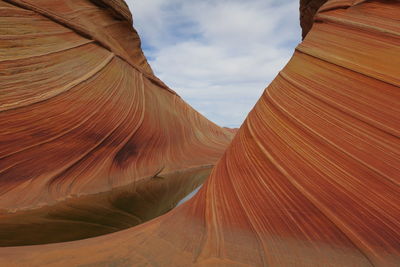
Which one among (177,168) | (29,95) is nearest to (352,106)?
(29,95)

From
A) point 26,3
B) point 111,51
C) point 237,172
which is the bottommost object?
point 237,172

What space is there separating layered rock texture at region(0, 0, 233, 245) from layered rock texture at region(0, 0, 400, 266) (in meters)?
0.73

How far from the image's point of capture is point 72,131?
2.61m

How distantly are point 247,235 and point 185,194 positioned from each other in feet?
5.29

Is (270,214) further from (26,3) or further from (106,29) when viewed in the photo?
(106,29)

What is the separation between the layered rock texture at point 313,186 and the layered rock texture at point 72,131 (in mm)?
730

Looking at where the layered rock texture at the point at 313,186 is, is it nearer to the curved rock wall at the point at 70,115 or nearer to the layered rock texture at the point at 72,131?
the layered rock texture at the point at 72,131

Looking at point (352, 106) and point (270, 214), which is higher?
point (352, 106)

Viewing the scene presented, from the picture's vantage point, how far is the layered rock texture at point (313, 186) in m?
0.90

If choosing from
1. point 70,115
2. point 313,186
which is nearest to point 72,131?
point 70,115

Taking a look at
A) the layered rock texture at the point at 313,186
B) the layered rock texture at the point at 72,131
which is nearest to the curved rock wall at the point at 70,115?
the layered rock texture at the point at 72,131

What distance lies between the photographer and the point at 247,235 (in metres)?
1.03

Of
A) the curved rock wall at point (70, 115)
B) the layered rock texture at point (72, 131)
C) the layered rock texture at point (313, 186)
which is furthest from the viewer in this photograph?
the curved rock wall at point (70, 115)

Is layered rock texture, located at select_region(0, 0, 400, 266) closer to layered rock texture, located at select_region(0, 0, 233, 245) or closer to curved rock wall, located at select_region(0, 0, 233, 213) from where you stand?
layered rock texture, located at select_region(0, 0, 233, 245)
